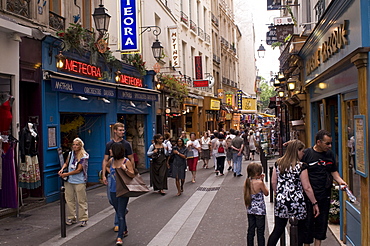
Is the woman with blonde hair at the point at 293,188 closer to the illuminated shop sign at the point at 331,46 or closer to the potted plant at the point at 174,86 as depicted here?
the illuminated shop sign at the point at 331,46

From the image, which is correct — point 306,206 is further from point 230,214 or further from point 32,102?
point 32,102

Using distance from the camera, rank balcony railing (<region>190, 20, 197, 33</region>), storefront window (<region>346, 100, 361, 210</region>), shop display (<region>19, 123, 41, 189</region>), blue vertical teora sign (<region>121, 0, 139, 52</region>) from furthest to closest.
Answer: balcony railing (<region>190, 20, 197, 33</region>)
blue vertical teora sign (<region>121, 0, 139, 52</region>)
shop display (<region>19, 123, 41, 189</region>)
storefront window (<region>346, 100, 361, 210</region>)

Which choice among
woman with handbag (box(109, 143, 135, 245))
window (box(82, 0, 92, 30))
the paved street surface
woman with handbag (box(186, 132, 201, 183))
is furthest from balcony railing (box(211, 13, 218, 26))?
woman with handbag (box(109, 143, 135, 245))

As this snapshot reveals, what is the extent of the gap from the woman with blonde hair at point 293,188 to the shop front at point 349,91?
76 cm

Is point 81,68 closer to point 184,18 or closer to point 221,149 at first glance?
point 221,149

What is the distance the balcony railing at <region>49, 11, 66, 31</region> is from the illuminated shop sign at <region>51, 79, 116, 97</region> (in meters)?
1.60

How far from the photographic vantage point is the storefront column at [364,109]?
5.39m

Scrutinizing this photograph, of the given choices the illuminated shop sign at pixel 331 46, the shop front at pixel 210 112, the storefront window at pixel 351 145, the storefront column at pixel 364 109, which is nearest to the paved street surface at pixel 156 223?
the storefront window at pixel 351 145

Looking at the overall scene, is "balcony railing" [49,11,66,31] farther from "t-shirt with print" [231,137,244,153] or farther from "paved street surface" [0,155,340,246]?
"t-shirt with print" [231,137,244,153]

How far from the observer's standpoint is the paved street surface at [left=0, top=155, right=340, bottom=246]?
285 inches

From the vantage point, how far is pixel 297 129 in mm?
13688

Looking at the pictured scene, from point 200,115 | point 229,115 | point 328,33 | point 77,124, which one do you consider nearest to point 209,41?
point 200,115

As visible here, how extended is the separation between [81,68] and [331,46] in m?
7.61

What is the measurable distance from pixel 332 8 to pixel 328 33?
114 cm
